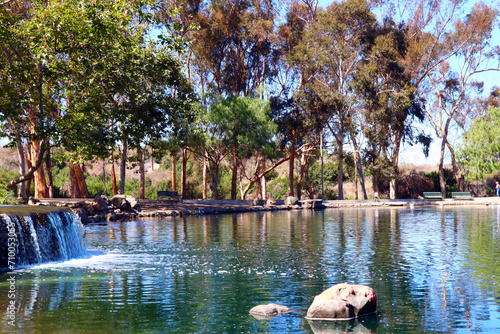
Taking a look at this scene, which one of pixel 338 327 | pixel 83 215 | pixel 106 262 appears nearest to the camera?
pixel 338 327

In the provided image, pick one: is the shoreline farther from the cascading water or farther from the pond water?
the cascading water

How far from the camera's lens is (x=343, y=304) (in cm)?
884

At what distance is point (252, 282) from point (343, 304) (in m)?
3.23

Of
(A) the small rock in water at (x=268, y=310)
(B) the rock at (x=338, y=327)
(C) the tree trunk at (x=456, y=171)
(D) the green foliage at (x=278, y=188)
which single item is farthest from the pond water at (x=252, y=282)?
(C) the tree trunk at (x=456, y=171)

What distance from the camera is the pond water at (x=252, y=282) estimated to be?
8.51 m

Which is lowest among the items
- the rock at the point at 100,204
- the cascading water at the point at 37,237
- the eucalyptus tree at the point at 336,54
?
the cascading water at the point at 37,237

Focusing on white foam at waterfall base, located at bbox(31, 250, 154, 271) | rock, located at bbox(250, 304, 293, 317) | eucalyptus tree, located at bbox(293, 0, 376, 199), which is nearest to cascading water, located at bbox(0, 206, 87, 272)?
white foam at waterfall base, located at bbox(31, 250, 154, 271)

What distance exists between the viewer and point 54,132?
21.0 metres

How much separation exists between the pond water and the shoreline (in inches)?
365

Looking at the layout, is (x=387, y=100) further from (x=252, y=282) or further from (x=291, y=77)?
(x=252, y=282)

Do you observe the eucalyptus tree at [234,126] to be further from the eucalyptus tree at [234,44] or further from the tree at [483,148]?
the tree at [483,148]

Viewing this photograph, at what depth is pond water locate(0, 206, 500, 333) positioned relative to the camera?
27.9 ft

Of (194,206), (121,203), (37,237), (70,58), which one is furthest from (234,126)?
(37,237)

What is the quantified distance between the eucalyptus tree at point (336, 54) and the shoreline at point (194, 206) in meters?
5.53
